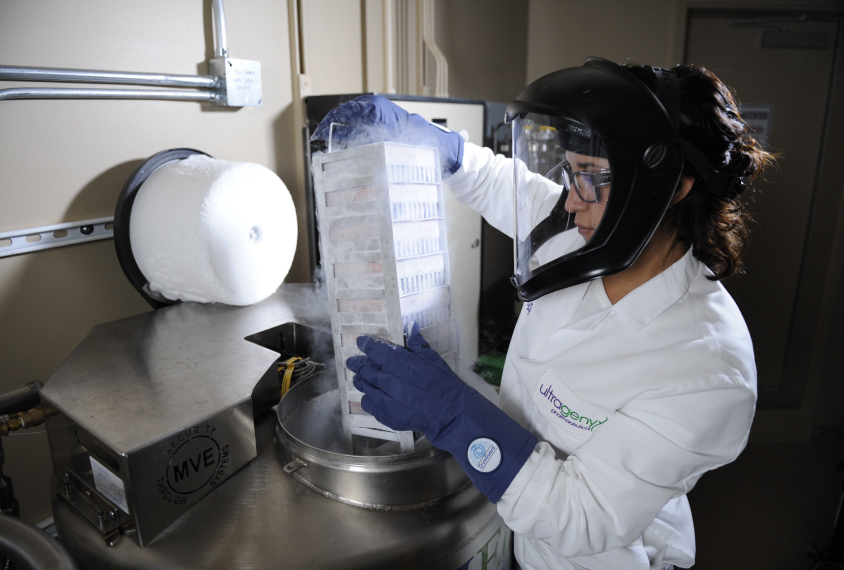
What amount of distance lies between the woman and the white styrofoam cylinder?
436mm

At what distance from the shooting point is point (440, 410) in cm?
95

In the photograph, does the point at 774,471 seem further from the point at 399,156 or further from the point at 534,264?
the point at 399,156

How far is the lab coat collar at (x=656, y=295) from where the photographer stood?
0.95 metres

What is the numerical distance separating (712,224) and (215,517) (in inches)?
41.3

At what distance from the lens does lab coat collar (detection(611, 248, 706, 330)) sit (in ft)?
3.12

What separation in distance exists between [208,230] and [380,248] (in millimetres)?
567

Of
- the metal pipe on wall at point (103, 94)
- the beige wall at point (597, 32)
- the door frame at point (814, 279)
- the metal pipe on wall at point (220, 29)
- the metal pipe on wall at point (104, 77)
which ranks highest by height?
the beige wall at point (597, 32)

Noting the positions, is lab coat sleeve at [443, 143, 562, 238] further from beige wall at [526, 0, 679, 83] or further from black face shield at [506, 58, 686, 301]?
beige wall at [526, 0, 679, 83]

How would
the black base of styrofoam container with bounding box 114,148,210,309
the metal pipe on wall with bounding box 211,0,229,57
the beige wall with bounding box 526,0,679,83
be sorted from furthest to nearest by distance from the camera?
the beige wall with bounding box 526,0,679,83 → the metal pipe on wall with bounding box 211,0,229,57 → the black base of styrofoam container with bounding box 114,148,210,309

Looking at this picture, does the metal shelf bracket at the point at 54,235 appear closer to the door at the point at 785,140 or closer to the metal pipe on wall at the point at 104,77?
the metal pipe on wall at the point at 104,77

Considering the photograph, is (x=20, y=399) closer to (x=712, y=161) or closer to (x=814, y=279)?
(x=712, y=161)

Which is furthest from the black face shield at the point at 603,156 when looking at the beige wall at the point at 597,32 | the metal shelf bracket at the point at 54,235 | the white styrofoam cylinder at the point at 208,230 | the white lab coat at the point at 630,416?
the beige wall at the point at 597,32

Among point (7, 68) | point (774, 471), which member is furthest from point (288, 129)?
point (774, 471)

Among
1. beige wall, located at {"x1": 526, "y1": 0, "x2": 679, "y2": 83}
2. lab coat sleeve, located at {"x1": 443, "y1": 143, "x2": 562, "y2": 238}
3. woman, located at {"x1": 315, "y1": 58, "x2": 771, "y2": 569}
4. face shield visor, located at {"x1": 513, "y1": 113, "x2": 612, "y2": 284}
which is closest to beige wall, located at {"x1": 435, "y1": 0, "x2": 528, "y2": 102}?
beige wall, located at {"x1": 526, "y1": 0, "x2": 679, "y2": 83}
